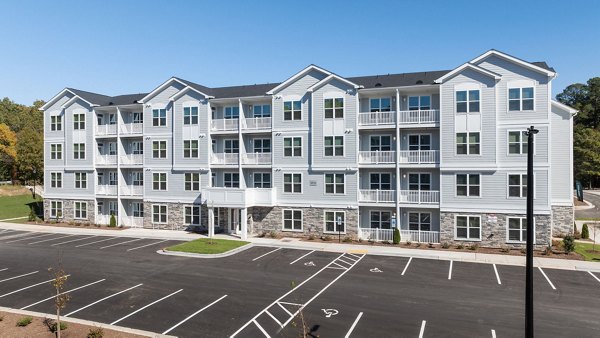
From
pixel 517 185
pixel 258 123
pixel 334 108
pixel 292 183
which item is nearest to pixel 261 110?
pixel 258 123

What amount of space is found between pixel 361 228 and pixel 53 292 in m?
20.6

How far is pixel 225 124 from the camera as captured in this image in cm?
3378

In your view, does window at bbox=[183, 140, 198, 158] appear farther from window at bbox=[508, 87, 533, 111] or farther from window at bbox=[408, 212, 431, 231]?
window at bbox=[508, 87, 533, 111]

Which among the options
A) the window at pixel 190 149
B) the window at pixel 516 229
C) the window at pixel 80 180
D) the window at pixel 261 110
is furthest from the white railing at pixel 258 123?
the window at pixel 516 229

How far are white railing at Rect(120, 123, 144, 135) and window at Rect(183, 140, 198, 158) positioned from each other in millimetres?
5412

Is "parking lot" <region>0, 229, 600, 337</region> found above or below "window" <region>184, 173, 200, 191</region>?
below

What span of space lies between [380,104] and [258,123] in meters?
10.4

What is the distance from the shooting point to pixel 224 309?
15.1 meters

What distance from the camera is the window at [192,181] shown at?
34500mm

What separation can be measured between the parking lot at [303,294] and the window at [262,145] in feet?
35.7

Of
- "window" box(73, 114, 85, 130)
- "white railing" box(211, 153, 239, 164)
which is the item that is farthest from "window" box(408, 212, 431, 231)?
"window" box(73, 114, 85, 130)

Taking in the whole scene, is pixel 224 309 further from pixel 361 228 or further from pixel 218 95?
pixel 218 95

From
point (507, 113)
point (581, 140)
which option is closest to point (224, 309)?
point (507, 113)

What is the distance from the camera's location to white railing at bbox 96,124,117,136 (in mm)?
37500
